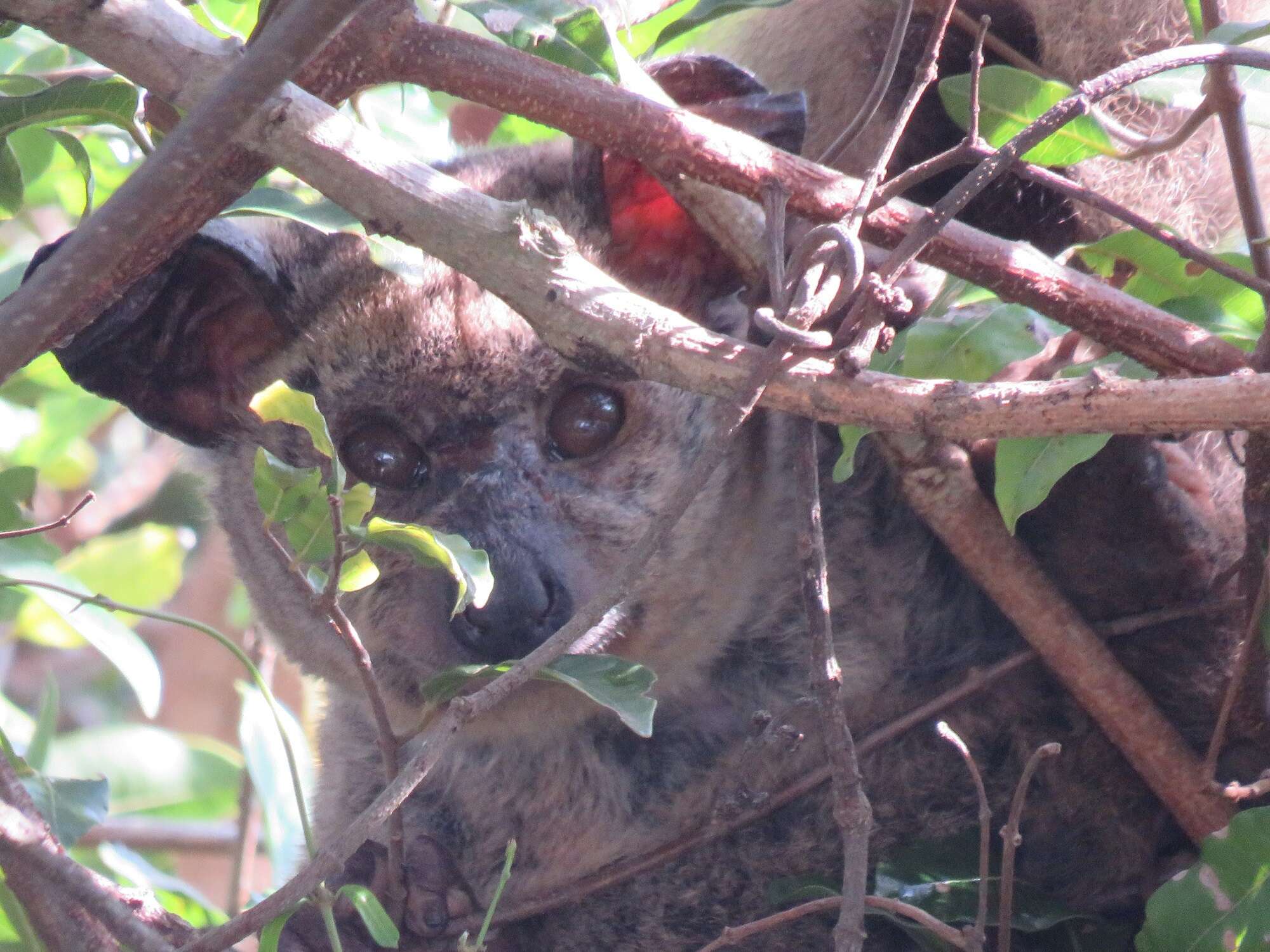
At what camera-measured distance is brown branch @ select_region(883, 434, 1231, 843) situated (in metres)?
2.10

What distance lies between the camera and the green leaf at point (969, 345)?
1843 mm

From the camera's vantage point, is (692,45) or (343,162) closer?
(343,162)

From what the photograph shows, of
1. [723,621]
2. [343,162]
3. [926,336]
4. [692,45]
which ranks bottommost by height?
[723,621]

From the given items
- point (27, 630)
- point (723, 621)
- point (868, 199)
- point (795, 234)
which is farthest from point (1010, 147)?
point (27, 630)

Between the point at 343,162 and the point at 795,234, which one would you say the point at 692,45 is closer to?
the point at 795,234

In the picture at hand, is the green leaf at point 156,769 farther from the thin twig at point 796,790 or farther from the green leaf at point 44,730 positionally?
the thin twig at point 796,790

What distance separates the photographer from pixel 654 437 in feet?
8.18

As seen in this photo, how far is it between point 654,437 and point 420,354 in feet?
1.37

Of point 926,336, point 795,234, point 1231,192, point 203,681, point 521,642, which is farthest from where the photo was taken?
point 203,681

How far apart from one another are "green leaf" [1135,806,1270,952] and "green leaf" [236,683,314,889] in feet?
6.42

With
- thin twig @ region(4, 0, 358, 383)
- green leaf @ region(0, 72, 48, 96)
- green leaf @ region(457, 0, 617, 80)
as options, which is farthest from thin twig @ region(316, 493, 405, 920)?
green leaf @ region(0, 72, 48, 96)

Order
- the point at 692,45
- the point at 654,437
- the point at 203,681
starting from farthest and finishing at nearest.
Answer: the point at 203,681 < the point at 692,45 < the point at 654,437

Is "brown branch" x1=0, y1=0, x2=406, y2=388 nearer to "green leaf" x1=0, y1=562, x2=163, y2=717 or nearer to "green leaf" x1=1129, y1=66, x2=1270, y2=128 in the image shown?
"green leaf" x1=0, y1=562, x2=163, y2=717

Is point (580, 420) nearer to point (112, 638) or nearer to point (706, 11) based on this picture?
point (706, 11)
